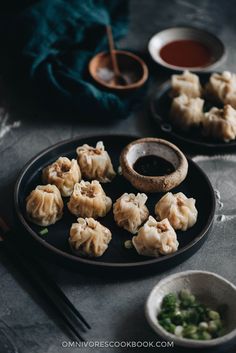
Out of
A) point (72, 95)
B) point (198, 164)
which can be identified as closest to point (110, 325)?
point (198, 164)

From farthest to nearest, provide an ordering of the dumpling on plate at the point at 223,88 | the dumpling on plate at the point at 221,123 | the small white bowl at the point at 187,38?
the small white bowl at the point at 187,38, the dumpling on plate at the point at 223,88, the dumpling on plate at the point at 221,123

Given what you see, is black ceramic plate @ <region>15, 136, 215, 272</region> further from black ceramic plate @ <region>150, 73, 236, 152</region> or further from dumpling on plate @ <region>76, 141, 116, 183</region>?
black ceramic plate @ <region>150, 73, 236, 152</region>

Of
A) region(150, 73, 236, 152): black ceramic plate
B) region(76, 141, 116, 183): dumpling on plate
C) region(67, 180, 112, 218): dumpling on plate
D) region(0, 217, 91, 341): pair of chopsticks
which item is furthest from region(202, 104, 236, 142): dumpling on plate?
region(0, 217, 91, 341): pair of chopsticks

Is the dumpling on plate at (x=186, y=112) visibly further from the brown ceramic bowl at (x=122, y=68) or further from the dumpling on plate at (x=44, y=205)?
the dumpling on plate at (x=44, y=205)

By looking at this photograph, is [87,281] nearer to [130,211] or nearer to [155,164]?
[130,211]

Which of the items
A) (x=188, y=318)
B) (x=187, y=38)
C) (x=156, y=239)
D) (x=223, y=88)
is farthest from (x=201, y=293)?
(x=187, y=38)

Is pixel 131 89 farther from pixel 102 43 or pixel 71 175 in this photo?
pixel 71 175

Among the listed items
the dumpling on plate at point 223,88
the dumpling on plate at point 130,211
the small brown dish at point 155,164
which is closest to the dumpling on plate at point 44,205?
the dumpling on plate at point 130,211
